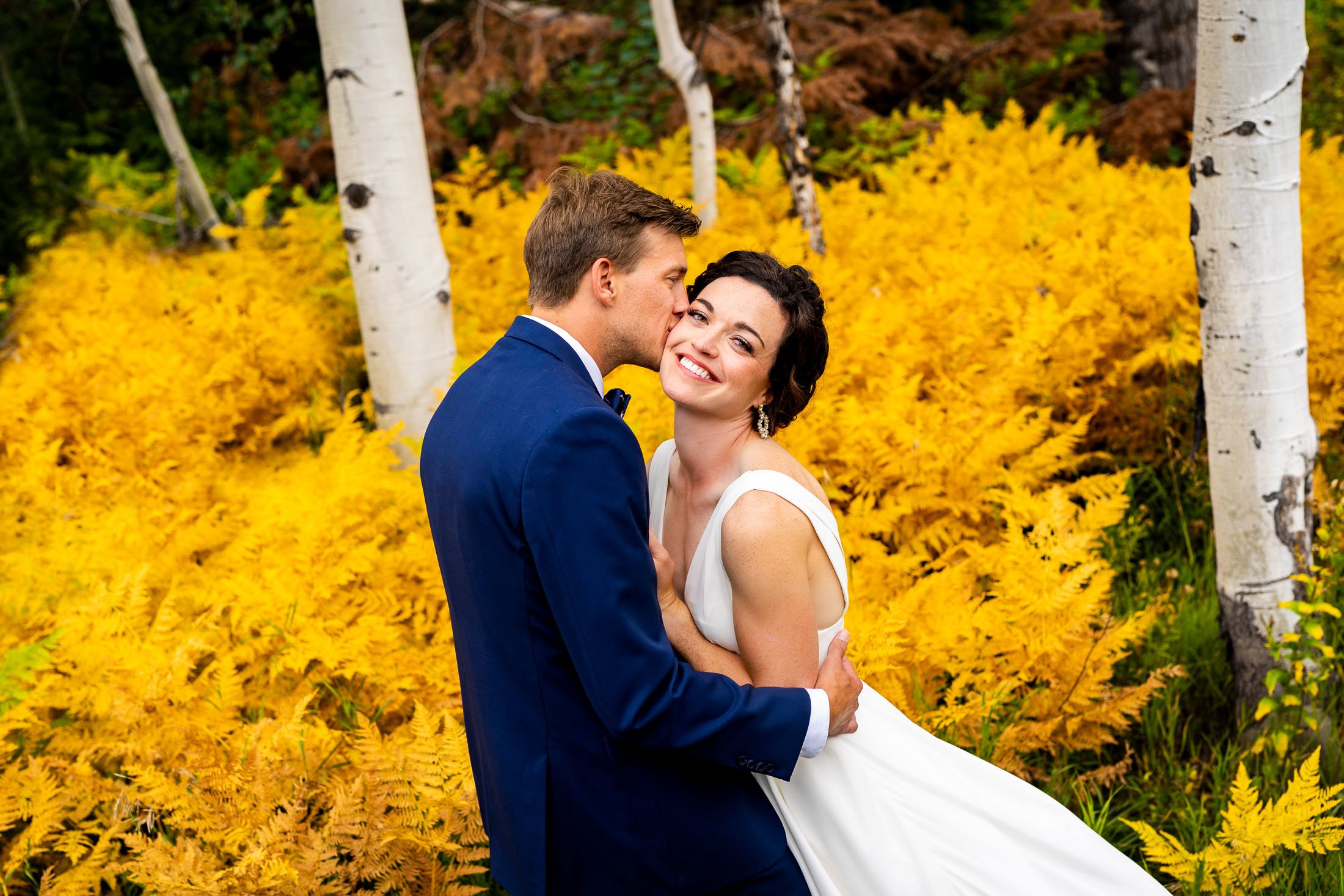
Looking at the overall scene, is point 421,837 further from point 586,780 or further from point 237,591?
point 237,591

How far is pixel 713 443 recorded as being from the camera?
232cm

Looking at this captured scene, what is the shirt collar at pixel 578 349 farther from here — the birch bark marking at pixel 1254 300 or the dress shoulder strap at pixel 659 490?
the birch bark marking at pixel 1254 300

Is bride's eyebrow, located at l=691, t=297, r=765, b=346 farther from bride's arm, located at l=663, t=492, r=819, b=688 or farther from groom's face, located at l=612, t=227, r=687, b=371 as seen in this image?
bride's arm, located at l=663, t=492, r=819, b=688

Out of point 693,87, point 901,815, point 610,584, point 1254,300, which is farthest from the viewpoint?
point 693,87

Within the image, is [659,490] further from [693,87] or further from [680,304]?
[693,87]

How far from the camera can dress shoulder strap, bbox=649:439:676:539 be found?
2508 mm

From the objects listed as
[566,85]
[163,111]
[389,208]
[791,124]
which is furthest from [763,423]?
[566,85]

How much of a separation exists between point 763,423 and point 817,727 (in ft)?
2.41

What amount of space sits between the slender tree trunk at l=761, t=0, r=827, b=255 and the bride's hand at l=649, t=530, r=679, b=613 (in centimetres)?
372

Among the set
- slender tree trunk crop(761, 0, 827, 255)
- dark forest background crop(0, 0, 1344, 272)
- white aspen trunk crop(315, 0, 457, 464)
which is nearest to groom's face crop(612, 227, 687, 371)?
white aspen trunk crop(315, 0, 457, 464)

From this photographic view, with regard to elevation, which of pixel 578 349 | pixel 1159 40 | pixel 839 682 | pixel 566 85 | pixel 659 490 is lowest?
pixel 839 682

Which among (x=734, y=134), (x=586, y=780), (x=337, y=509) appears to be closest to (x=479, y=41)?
(x=734, y=134)

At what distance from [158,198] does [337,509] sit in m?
6.31

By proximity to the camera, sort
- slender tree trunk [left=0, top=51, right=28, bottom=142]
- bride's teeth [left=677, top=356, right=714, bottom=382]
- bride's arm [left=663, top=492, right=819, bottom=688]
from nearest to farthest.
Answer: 1. bride's arm [left=663, top=492, right=819, bottom=688]
2. bride's teeth [left=677, top=356, right=714, bottom=382]
3. slender tree trunk [left=0, top=51, right=28, bottom=142]
